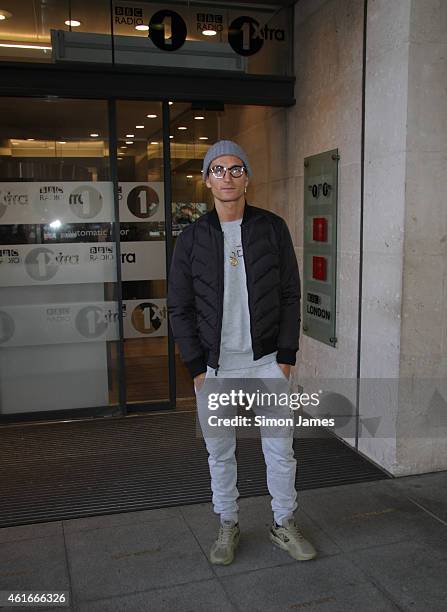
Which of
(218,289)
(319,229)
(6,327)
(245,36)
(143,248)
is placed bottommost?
(6,327)

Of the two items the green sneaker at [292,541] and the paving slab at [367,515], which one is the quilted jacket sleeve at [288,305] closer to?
the green sneaker at [292,541]

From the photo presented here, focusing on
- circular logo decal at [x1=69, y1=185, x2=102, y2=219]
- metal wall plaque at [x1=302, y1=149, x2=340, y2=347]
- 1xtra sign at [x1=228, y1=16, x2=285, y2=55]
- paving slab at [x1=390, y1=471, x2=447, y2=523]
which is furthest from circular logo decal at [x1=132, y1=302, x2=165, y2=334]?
paving slab at [x1=390, y1=471, x2=447, y2=523]

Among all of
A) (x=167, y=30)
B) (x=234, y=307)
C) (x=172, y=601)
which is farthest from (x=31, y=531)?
(x=167, y=30)

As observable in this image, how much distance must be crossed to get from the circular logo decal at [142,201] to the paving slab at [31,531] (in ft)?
9.28

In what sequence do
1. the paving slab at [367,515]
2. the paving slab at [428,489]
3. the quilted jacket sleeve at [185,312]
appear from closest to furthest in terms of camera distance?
the quilted jacket sleeve at [185,312] < the paving slab at [367,515] < the paving slab at [428,489]

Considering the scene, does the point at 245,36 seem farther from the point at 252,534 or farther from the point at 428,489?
A: the point at 252,534

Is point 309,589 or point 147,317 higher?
point 147,317

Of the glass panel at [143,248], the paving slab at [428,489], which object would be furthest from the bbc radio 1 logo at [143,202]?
the paving slab at [428,489]

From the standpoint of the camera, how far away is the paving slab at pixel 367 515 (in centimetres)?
339

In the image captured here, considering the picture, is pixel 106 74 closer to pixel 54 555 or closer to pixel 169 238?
pixel 169 238

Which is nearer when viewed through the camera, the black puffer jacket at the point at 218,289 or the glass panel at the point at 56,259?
the black puffer jacket at the point at 218,289

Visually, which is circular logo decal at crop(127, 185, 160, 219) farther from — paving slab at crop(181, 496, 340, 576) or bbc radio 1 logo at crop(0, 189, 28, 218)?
paving slab at crop(181, 496, 340, 576)

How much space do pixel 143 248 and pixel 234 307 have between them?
103 inches

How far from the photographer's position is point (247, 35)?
541 cm
